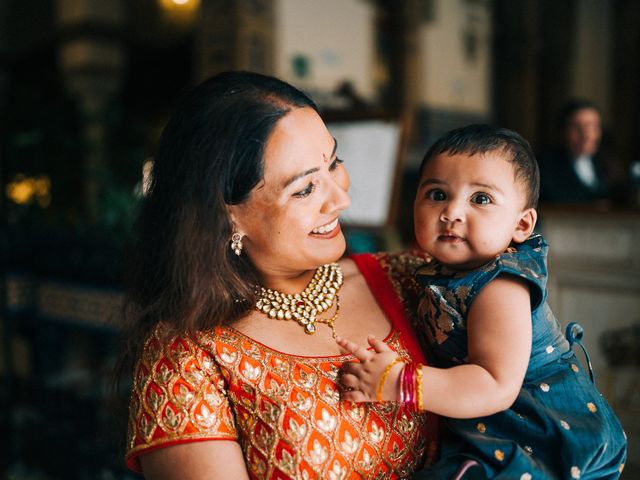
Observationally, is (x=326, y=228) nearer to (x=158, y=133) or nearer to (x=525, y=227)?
(x=525, y=227)

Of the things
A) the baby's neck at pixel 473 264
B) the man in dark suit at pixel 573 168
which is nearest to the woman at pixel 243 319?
the baby's neck at pixel 473 264

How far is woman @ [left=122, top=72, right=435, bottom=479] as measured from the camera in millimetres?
1047

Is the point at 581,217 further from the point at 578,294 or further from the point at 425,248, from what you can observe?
the point at 425,248

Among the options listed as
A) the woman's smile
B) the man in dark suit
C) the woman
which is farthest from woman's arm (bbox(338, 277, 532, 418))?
the man in dark suit

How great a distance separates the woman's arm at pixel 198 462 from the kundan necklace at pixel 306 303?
0.26 m

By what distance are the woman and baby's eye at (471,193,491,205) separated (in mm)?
237

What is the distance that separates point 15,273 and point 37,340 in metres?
0.45

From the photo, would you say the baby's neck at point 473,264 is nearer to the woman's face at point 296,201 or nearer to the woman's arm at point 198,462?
the woman's face at point 296,201

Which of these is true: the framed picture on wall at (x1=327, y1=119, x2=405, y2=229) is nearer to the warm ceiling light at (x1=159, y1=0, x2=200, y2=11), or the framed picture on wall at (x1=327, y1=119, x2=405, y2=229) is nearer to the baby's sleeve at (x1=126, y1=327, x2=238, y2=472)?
the baby's sleeve at (x1=126, y1=327, x2=238, y2=472)

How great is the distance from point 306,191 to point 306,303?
9.6 inches

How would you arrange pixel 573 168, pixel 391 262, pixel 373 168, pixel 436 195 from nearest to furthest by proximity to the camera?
pixel 436 195
pixel 391 262
pixel 373 168
pixel 573 168

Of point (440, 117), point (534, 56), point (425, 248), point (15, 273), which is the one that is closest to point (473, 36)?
point (534, 56)

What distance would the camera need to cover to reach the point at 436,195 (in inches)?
44.4

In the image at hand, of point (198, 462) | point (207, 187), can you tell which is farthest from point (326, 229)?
point (198, 462)
